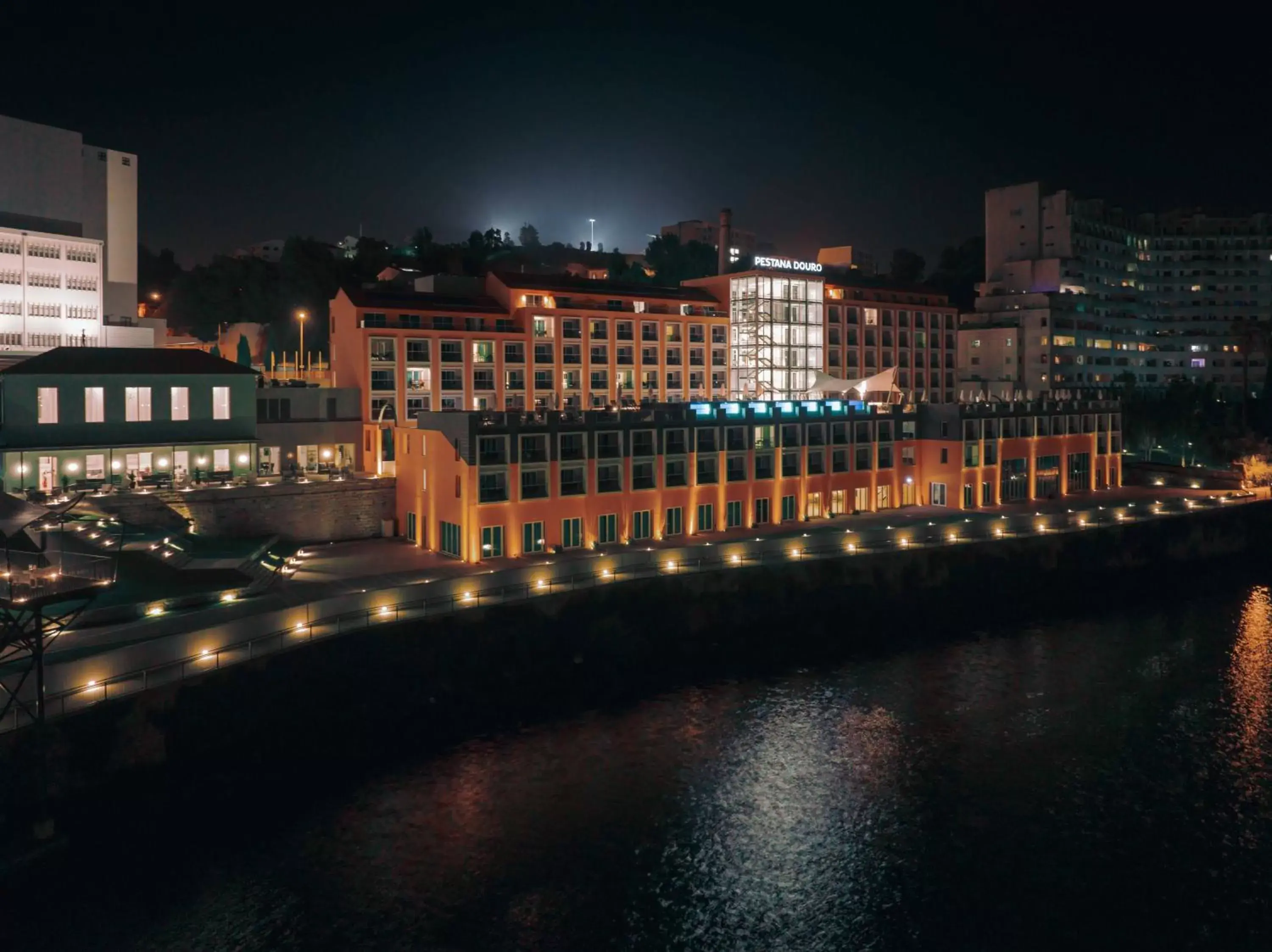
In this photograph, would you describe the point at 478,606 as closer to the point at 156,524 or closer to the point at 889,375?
the point at 156,524

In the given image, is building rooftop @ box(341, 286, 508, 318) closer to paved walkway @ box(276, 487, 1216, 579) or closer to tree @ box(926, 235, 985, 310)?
paved walkway @ box(276, 487, 1216, 579)

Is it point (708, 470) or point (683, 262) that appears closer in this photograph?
point (708, 470)

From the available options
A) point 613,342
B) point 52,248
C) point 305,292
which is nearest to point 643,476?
point 613,342

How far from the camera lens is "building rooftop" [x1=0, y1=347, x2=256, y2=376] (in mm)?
47531

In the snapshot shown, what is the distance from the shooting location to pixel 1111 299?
123 m

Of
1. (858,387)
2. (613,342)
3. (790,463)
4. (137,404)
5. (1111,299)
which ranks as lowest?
(790,463)

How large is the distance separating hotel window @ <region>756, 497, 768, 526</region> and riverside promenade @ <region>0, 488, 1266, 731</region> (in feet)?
4.41

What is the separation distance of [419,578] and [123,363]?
20024mm

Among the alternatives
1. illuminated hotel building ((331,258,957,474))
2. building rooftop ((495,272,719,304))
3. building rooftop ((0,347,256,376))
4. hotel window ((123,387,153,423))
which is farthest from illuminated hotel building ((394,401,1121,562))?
building rooftop ((495,272,719,304))

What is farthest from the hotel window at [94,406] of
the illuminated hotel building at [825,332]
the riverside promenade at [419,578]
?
the illuminated hotel building at [825,332]

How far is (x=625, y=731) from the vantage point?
115ft

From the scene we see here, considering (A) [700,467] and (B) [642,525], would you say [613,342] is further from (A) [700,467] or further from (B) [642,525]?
(B) [642,525]

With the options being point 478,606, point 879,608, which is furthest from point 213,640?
point 879,608

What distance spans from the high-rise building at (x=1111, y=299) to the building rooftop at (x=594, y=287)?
1395 inches
